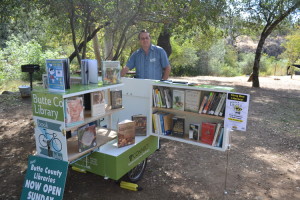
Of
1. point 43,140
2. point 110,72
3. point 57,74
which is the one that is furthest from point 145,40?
point 43,140

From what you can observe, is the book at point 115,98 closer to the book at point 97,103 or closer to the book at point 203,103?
the book at point 97,103

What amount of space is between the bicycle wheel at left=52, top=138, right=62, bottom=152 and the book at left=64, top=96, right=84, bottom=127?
200 millimetres

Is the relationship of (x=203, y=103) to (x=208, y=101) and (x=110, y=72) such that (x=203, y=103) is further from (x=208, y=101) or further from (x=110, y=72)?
(x=110, y=72)

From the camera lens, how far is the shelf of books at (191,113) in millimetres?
2754

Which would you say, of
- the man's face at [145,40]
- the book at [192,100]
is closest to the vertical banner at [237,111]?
the book at [192,100]

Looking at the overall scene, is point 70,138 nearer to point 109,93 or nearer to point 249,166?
point 109,93

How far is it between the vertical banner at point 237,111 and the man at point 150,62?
1.50 m

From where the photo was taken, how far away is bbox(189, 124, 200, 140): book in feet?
9.72

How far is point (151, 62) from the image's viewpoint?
3904mm

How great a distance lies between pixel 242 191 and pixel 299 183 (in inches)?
34.0

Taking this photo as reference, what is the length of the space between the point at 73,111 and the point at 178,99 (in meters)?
1.30

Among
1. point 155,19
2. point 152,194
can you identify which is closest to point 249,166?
point 152,194

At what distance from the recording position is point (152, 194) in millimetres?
2963

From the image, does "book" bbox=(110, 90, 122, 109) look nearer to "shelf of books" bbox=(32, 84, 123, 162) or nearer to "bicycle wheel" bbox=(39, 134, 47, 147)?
"shelf of books" bbox=(32, 84, 123, 162)
